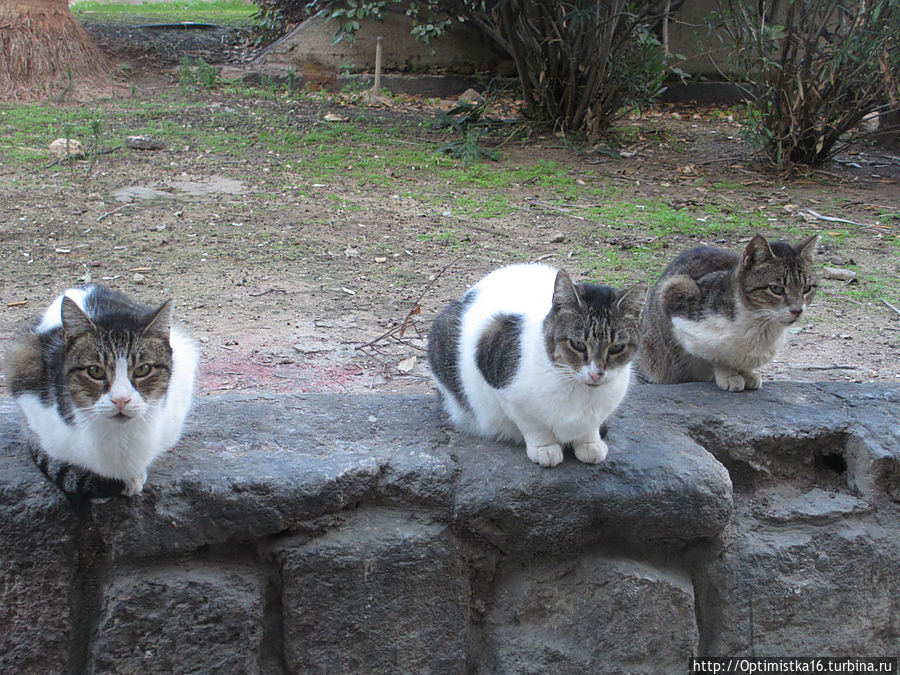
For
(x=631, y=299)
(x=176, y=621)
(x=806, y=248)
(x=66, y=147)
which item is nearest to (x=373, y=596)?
(x=176, y=621)

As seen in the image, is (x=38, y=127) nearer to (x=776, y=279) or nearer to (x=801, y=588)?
(x=776, y=279)

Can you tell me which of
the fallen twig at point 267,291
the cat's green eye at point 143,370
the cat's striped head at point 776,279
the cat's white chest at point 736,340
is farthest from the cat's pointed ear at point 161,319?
the fallen twig at point 267,291

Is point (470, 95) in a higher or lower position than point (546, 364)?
lower

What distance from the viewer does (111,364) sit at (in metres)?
2.38

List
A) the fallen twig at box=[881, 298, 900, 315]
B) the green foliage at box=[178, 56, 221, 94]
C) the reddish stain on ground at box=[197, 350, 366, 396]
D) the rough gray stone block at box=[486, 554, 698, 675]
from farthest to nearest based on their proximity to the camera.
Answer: the green foliage at box=[178, 56, 221, 94], the fallen twig at box=[881, 298, 900, 315], the reddish stain on ground at box=[197, 350, 366, 396], the rough gray stone block at box=[486, 554, 698, 675]

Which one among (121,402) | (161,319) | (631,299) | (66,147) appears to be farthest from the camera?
(66,147)

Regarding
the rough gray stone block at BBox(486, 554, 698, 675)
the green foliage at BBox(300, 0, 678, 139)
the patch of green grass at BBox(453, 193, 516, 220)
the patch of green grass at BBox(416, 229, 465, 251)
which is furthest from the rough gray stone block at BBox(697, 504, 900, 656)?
the green foliage at BBox(300, 0, 678, 139)

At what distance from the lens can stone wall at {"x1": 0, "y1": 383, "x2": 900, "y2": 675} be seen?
2.67m

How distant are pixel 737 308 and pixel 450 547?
1596 millimetres

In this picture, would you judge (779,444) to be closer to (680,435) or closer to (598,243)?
(680,435)

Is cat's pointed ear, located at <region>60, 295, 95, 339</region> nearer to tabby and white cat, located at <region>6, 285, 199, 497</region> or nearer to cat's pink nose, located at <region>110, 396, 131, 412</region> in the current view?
tabby and white cat, located at <region>6, 285, 199, 497</region>

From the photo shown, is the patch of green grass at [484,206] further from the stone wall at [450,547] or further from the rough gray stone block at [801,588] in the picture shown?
the rough gray stone block at [801,588]

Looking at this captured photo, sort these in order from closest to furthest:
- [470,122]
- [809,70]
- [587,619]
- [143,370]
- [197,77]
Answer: [143,370] < [587,619] < [809,70] < [470,122] < [197,77]

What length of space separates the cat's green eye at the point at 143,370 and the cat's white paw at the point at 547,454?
1.25 m
